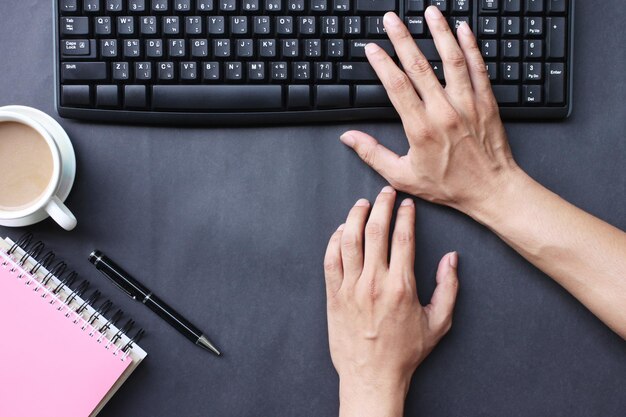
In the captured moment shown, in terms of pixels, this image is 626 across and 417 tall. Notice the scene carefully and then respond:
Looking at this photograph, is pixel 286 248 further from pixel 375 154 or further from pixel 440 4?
pixel 440 4

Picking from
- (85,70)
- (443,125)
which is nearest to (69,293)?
(85,70)

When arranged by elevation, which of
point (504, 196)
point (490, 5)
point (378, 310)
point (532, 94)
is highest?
point (490, 5)

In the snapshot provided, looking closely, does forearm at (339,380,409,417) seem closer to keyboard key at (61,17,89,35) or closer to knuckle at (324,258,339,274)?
knuckle at (324,258,339,274)

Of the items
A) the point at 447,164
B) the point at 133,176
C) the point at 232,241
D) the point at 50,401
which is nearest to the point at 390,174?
the point at 447,164

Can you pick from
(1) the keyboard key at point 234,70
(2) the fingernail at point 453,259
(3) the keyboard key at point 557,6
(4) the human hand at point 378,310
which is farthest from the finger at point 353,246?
(3) the keyboard key at point 557,6

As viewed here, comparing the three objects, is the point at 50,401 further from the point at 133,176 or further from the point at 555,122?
the point at 555,122

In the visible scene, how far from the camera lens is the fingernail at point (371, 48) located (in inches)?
27.9

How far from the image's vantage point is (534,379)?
0.76 m

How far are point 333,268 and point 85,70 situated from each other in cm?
37

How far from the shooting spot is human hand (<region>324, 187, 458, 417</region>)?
2.40 feet

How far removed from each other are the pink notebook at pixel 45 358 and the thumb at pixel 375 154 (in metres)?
0.37

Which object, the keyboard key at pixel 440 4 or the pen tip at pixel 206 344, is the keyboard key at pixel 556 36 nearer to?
the keyboard key at pixel 440 4

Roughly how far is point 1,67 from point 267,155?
342 mm

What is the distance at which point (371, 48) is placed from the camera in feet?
2.32
